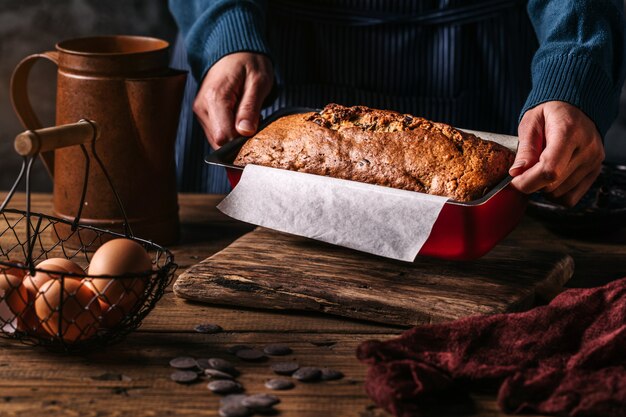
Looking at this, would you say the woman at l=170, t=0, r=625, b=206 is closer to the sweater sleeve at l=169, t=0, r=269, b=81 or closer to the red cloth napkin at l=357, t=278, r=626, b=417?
the sweater sleeve at l=169, t=0, r=269, b=81

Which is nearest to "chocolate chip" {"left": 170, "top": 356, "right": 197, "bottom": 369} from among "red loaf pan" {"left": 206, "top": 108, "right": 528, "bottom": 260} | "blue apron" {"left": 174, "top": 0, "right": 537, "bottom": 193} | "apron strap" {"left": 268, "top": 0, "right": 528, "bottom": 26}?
"red loaf pan" {"left": 206, "top": 108, "right": 528, "bottom": 260}

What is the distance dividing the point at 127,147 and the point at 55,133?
1.52ft

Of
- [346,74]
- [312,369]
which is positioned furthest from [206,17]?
[312,369]

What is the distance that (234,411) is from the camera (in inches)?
40.6

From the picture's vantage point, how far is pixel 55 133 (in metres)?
1.15

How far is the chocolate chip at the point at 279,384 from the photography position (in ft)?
3.63

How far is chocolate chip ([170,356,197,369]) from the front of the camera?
3.76ft

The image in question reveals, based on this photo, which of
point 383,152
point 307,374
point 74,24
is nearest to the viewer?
point 307,374

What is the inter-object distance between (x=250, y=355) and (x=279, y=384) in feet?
0.31

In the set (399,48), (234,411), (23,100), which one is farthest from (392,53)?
(234,411)

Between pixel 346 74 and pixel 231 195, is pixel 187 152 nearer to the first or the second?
pixel 346 74

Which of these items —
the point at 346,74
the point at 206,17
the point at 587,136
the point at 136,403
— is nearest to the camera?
the point at 136,403

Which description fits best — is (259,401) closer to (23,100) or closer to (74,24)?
(23,100)

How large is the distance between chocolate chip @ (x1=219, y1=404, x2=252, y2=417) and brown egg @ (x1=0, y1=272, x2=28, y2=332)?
318 millimetres
